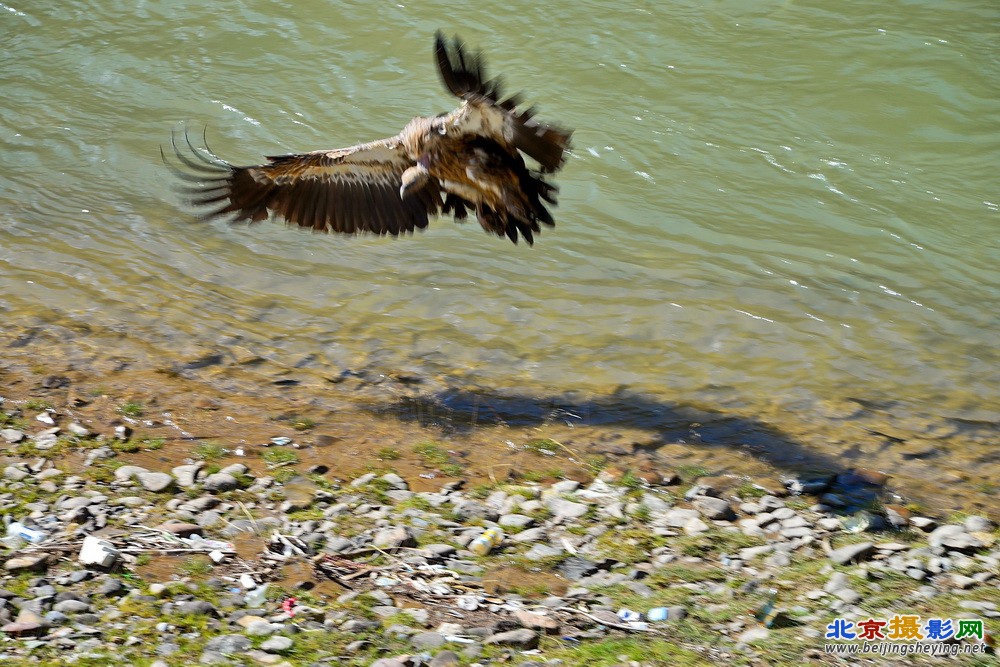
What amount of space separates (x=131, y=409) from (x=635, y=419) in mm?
2700

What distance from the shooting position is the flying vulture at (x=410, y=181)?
213 inches

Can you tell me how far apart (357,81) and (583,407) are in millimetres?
5740

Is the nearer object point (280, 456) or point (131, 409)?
point (280, 456)

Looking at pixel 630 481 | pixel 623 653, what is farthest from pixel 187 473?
pixel 623 653

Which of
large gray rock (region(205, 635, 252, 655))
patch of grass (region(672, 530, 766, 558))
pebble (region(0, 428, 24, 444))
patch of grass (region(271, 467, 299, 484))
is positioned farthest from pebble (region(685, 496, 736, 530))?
pebble (region(0, 428, 24, 444))

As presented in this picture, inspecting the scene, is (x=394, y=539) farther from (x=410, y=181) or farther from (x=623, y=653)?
(x=410, y=181)

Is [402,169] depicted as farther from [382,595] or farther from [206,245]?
[382,595]

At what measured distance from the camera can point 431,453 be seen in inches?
198

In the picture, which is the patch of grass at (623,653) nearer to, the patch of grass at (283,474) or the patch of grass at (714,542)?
the patch of grass at (714,542)

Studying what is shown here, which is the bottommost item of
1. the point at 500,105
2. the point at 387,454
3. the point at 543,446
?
the point at 387,454

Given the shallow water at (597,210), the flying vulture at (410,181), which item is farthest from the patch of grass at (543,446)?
the flying vulture at (410,181)

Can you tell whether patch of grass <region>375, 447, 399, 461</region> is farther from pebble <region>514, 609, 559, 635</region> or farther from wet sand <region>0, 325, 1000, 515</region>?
pebble <region>514, 609, 559, 635</region>

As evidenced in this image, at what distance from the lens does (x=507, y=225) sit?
237 inches

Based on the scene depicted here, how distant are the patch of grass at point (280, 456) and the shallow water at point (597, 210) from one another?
1.04m
